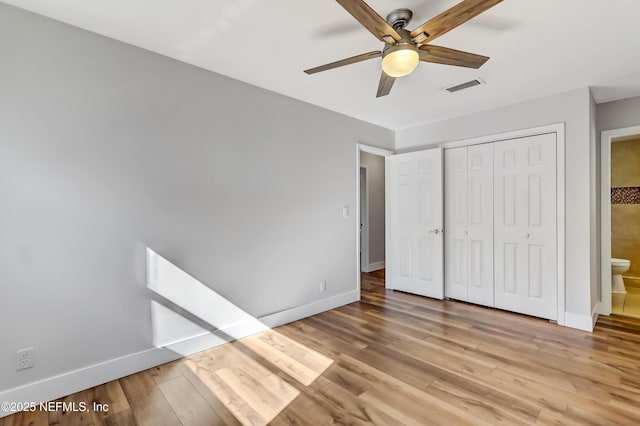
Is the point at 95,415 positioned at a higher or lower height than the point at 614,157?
lower

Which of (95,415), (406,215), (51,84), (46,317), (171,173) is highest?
(51,84)

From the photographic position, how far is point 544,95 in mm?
3369

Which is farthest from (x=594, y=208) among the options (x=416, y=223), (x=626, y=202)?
(x=626, y=202)

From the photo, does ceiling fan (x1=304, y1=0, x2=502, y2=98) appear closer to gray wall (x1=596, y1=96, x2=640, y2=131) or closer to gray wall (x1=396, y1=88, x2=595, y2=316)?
gray wall (x1=396, y1=88, x2=595, y2=316)

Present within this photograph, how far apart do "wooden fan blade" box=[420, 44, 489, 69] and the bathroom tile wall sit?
16.3 feet

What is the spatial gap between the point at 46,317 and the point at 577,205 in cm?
482

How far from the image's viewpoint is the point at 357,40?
7.47 ft

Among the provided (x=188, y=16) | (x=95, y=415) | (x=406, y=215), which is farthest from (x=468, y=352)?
(x=188, y=16)

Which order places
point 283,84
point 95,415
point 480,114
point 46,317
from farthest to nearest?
point 480,114
point 283,84
point 46,317
point 95,415

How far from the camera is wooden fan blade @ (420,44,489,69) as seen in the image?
1943 mm

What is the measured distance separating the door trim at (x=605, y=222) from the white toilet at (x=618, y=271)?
3.18ft

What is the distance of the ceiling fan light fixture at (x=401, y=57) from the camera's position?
1867mm

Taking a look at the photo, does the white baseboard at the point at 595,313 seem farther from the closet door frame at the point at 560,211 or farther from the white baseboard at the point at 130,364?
the white baseboard at the point at 130,364

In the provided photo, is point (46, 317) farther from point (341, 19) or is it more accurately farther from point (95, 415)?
point (341, 19)
